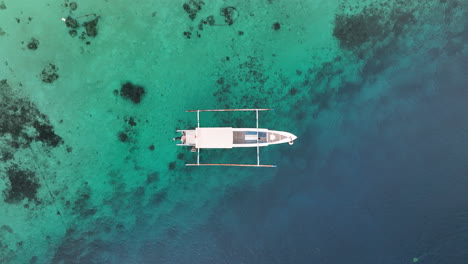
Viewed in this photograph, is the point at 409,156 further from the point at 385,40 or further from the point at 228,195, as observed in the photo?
the point at 228,195

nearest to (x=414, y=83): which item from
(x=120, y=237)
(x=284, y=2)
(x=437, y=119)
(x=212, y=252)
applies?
(x=437, y=119)

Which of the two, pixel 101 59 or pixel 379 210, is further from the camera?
pixel 379 210

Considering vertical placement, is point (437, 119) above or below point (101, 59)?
below

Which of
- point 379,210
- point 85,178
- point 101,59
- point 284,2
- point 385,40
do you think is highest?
point 284,2

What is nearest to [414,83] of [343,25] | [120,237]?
[343,25]

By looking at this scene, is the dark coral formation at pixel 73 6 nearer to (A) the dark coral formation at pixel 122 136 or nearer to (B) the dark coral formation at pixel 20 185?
(A) the dark coral formation at pixel 122 136

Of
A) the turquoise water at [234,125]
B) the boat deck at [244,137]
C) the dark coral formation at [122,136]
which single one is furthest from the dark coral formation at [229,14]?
the dark coral formation at [122,136]

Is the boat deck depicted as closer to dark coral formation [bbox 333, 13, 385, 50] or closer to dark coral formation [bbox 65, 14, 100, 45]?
dark coral formation [bbox 333, 13, 385, 50]

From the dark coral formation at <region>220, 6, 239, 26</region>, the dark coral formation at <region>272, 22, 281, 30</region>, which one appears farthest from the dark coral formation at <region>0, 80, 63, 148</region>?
the dark coral formation at <region>272, 22, 281, 30</region>
